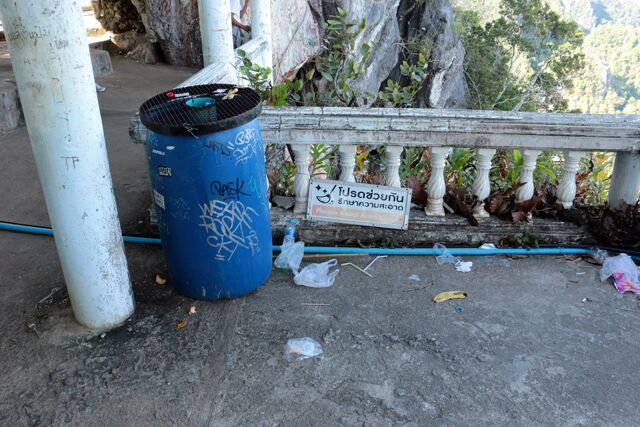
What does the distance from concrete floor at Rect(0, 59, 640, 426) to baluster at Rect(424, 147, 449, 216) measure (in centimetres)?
41

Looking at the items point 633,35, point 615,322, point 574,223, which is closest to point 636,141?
point 574,223

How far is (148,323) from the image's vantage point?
2816mm

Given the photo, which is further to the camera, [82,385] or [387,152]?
[387,152]

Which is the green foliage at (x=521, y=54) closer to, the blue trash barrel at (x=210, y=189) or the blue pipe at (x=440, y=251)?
the blue pipe at (x=440, y=251)

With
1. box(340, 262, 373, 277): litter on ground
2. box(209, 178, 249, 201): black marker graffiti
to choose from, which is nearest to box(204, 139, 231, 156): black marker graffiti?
box(209, 178, 249, 201): black marker graffiti

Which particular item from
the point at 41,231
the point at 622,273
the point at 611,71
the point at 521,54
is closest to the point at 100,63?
the point at 41,231

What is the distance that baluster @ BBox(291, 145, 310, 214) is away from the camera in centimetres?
346

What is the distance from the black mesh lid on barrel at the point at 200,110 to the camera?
258 cm

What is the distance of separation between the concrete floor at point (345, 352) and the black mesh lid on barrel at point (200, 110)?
39.4 inches

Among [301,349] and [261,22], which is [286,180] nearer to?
[301,349]

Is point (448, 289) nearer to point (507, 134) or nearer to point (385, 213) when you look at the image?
point (385, 213)

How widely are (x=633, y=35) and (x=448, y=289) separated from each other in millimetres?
76996

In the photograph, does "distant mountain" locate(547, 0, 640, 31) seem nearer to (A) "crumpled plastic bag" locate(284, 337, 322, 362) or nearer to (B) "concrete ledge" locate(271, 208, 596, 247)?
(B) "concrete ledge" locate(271, 208, 596, 247)

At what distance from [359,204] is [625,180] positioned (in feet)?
5.73
